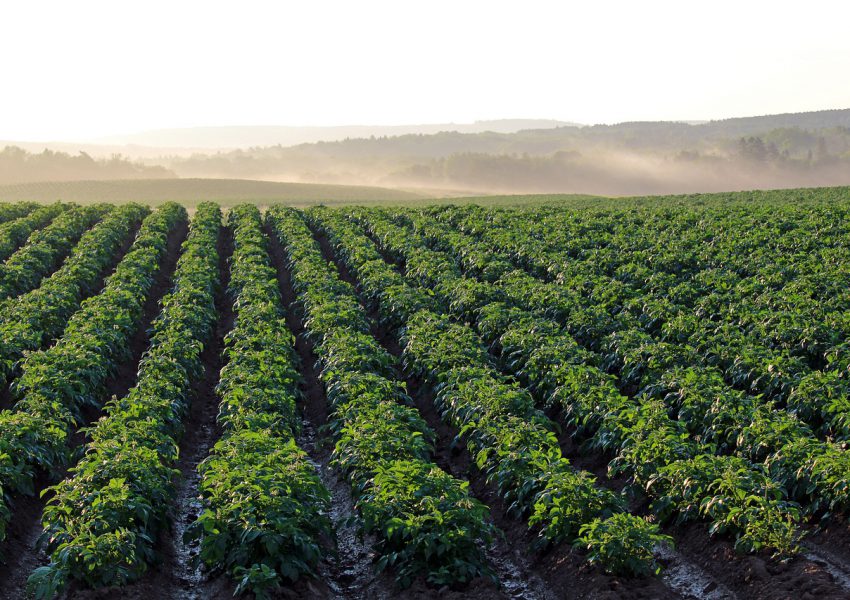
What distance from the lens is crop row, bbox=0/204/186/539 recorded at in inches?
412

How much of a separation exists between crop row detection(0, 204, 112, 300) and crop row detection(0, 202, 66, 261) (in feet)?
2.49

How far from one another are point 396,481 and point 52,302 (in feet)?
43.1

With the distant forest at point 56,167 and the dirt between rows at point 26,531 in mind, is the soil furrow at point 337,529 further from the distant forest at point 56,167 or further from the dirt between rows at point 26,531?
the distant forest at point 56,167

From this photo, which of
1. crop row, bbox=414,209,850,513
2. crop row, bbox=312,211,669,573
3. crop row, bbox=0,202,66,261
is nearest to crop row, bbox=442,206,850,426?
crop row, bbox=414,209,850,513

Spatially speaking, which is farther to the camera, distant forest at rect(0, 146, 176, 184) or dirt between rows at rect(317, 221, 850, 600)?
distant forest at rect(0, 146, 176, 184)

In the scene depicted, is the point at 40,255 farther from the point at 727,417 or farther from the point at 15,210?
the point at 727,417

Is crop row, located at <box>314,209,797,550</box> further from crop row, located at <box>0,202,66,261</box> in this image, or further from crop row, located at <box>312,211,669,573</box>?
crop row, located at <box>0,202,66,261</box>

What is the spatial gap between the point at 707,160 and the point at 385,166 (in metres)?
68.7

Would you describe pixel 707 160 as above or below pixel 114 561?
above

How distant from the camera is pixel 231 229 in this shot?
37.7 meters

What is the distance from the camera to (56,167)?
380 ft

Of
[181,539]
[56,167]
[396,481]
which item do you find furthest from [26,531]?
[56,167]

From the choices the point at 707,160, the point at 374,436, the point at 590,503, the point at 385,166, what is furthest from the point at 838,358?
the point at 385,166

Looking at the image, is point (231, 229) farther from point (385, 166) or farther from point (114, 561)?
point (385, 166)
